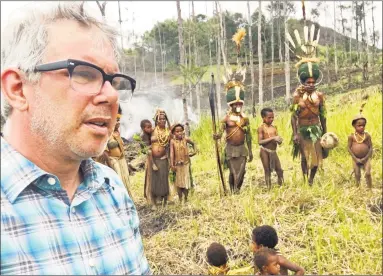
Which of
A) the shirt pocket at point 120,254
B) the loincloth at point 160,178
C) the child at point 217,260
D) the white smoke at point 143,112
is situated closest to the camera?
the shirt pocket at point 120,254

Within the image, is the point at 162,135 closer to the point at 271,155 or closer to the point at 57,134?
the point at 271,155

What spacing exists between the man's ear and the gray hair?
0.5 inches

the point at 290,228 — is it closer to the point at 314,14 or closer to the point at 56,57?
the point at 56,57

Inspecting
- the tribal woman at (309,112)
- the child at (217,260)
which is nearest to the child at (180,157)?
the tribal woman at (309,112)

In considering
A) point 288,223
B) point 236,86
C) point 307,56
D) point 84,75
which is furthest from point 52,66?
point 307,56

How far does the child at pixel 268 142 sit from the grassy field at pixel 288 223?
0.22m

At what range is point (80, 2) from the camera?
3.37 ft

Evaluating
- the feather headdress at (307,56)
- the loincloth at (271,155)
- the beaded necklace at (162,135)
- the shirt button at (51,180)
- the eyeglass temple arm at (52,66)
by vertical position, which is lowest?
the loincloth at (271,155)

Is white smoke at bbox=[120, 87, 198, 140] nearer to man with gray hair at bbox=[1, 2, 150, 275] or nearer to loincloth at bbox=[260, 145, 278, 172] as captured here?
loincloth at bbox=[260, 145, 278, 172]

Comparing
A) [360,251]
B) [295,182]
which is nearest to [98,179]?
[360,251]

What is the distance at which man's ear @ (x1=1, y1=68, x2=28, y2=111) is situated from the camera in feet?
3.13

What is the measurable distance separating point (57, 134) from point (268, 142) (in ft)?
13.1

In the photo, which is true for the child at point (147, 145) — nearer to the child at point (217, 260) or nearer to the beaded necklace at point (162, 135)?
the beaded necklace at point (162, 135)

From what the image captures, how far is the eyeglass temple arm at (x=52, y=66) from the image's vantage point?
95cm
